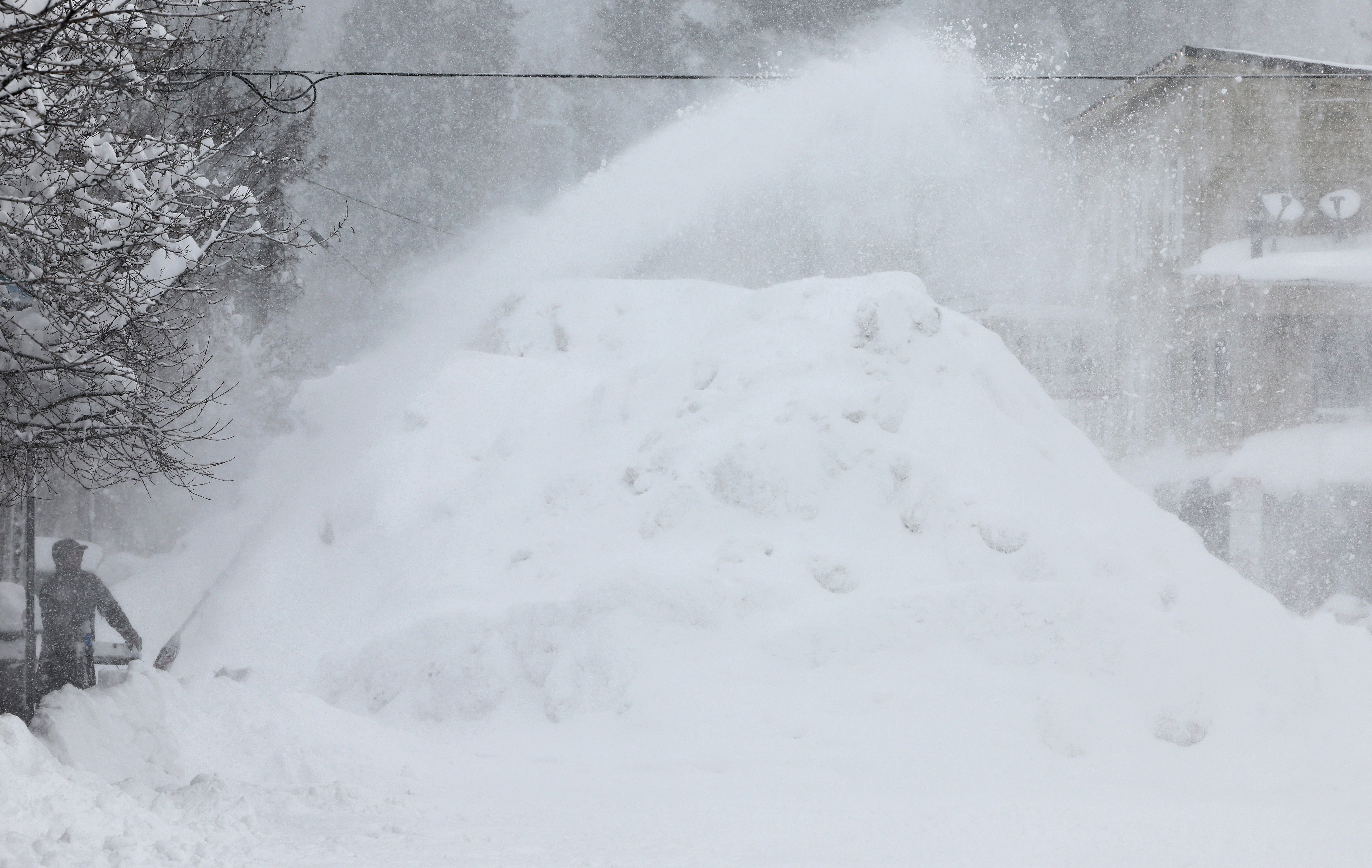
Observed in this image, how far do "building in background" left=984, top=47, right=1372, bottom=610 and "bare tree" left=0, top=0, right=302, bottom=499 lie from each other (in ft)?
47.1

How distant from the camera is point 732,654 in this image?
293 inches

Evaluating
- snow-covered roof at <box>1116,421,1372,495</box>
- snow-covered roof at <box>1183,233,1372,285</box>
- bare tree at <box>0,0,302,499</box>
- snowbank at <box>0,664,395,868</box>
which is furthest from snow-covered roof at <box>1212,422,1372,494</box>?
bare tree at <box>0,0,302,499</box>

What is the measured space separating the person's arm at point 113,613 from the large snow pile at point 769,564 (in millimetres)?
1418

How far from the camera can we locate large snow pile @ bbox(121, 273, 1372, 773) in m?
7.20

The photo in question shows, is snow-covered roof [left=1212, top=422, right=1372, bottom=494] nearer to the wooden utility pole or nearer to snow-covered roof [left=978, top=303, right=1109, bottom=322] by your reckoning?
snow-covered roof [left=978, top=303, right=1109, bottom=322]

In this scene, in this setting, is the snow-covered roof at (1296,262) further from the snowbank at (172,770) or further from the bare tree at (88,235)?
the bare tree at (88,235)

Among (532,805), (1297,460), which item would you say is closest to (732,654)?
(532,805)

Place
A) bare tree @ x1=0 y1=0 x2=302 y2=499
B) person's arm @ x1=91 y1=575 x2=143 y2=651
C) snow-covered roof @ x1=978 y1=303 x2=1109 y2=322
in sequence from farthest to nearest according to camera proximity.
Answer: snow-covered roof @ x1=978 y1=303 x2=1109 y2=322 < person's arm @ x1=91 y1=575 x2=143 y2=651 < bare tree @ x1=0 y1=0 x2=302 y2=499

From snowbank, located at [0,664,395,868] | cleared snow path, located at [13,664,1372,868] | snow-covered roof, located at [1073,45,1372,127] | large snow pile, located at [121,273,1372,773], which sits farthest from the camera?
snow-covered roof, located at [1073,45,1372,127]

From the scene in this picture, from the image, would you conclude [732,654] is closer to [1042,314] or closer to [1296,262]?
[1042,314]

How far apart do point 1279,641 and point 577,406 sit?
6856 mm

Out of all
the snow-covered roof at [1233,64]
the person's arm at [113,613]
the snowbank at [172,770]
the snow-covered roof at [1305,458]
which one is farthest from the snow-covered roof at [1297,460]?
the person's arm at [113,613]

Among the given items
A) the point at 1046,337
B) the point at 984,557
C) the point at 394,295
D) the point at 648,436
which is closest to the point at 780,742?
the point at 984,557

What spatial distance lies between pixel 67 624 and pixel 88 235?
3284 mm
